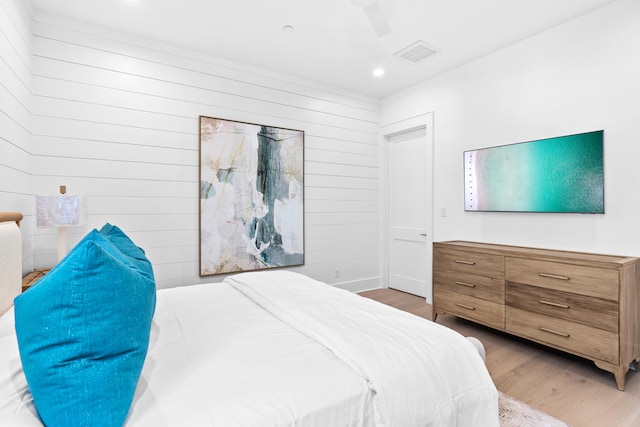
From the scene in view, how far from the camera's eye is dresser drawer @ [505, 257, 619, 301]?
218cm

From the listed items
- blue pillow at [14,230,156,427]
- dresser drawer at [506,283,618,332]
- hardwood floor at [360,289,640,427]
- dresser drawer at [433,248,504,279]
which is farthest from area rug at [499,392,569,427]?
blue pillow at [14,230,156,427]

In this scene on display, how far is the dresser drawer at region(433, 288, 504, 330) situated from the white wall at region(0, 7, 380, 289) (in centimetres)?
142

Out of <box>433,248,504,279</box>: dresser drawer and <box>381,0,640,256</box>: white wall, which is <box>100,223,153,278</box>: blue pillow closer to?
<box>433,248,504,279</box>: dresser drawer

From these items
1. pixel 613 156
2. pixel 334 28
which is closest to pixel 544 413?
pixel 613 156

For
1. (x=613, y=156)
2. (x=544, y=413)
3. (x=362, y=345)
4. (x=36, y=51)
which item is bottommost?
(x=544, y=413)

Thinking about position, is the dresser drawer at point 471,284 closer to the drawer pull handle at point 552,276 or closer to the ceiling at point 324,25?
the drawer pull handle at point 552,276

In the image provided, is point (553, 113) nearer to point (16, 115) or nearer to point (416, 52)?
point (416, 52)

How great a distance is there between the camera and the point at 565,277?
7.86ft

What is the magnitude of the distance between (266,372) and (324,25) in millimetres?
2824

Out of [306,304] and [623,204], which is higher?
[623,204]

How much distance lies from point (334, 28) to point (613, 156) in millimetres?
2483

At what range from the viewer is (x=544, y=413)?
6.10 ft

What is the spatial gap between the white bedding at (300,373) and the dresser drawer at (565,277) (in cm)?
149

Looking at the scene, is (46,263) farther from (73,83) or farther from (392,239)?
(392,239)
